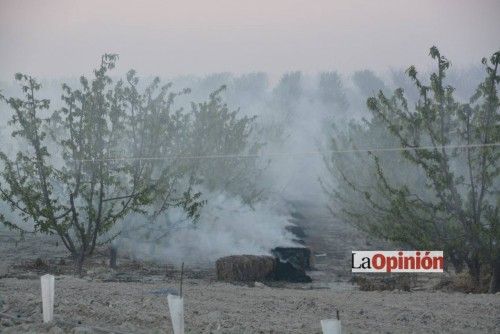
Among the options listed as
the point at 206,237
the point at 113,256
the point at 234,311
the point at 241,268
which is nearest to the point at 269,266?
the point at 241,268

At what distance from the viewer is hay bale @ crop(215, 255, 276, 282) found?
47.1 feet

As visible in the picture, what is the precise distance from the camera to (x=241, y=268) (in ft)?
47.6

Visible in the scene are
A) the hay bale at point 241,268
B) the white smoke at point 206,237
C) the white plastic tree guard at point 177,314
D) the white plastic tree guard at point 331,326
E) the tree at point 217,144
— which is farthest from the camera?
the tree at point 217,144

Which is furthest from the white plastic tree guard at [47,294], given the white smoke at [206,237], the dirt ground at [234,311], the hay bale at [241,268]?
the white smoke at [206,237]

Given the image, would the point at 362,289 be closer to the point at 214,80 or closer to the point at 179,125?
the point at 179,125

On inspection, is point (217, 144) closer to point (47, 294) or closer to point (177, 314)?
point (47, 294)

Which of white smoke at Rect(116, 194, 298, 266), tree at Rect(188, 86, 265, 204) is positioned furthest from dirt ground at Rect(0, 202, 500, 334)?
tree at Rect(188, 86, 265, 204)

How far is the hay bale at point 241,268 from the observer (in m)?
14.4

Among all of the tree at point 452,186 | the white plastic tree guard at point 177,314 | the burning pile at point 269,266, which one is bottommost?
the burning pile at point 269,266

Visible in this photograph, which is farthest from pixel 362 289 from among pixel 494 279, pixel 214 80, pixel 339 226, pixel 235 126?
pixel 214 80

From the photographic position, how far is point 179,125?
16312 mm

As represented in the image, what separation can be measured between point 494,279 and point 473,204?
156 centimetres

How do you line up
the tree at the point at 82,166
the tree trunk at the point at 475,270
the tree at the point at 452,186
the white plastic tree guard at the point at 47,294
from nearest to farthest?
the white plastic tree guard at the point at 47,294, the tree at the point at 452,186, the tree trunk at the point at 475,270, the tree at the point at 82,166

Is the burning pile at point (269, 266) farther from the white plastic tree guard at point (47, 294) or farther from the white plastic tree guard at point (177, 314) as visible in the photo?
the white plastic tree guard at point (177, 314)
